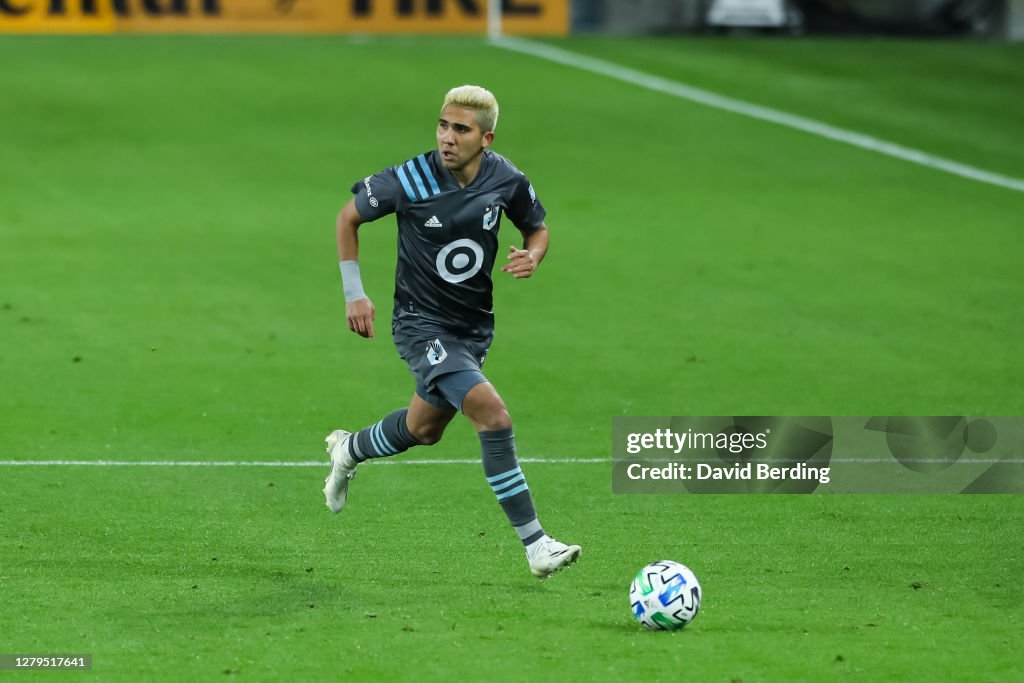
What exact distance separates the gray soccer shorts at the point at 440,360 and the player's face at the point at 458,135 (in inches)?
33.5

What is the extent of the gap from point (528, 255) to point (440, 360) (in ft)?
2.20

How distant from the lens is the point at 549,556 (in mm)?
7945

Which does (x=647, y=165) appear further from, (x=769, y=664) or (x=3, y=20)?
(x=769, y=664)

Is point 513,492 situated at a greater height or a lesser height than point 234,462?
greater

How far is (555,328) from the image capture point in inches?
608

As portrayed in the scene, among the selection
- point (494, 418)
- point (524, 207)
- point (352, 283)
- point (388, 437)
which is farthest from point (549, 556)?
point (524, 207)

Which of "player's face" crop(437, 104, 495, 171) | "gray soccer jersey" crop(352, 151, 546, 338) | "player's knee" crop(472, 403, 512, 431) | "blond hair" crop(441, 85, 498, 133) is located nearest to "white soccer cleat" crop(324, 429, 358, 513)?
"gray soccer jersey" crop(352, 151, 546, 338)

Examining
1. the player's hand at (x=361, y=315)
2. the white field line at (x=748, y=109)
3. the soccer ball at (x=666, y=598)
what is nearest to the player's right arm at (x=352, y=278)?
the player's hand at (x=361, y=315)

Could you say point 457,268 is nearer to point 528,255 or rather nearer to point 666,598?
point 528,255

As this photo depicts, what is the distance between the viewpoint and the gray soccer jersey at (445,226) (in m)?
8.25

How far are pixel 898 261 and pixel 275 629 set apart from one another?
12.3 meters

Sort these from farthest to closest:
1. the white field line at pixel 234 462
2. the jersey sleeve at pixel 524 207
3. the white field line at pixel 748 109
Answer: the white field line at pixel 748 109 < the white field line at pixel 234 462 < the jersey sleeve at pixel 524 207

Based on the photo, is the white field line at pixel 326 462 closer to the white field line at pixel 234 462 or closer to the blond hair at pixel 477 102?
the white field line at pixel 234 462

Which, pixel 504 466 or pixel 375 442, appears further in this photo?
pixel 375 442
